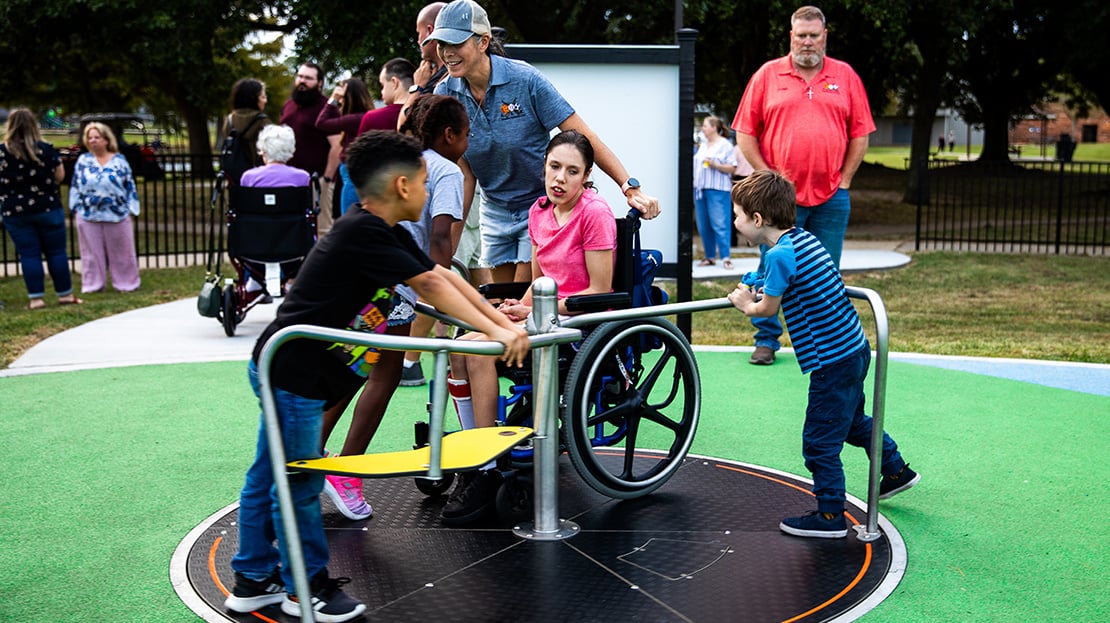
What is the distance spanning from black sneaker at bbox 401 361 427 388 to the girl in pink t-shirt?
83.3 inches

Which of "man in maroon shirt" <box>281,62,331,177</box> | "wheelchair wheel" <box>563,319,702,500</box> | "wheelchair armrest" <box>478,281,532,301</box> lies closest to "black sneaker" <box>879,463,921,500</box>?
"wheelchair wheel" <box>563,319,702,500</box>

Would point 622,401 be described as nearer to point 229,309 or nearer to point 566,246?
point 566,246

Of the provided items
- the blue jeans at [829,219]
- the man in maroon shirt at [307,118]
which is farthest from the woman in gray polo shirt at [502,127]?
the man in maroon shirt at [307,118]

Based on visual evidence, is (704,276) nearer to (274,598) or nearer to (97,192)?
(97,192)

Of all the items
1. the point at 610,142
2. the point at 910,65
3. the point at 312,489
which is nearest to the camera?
the point at 312,489

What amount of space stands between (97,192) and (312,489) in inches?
326

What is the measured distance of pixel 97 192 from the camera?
10578 millimetres

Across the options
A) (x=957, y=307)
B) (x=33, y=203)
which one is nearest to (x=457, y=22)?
(x=33, y=203)

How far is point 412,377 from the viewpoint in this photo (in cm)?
666

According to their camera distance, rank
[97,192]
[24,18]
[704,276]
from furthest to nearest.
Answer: [24,18], [704,276], [97,192]

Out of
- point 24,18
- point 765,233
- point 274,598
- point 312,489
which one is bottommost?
point 274,598

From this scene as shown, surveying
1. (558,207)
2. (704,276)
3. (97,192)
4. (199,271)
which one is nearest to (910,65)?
(704,276)

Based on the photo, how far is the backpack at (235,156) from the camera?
8.36m

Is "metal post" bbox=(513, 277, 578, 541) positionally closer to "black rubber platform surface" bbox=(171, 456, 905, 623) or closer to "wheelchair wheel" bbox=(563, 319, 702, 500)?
"black rubber platform surface" bbox=(171, 456, 905, 623)
